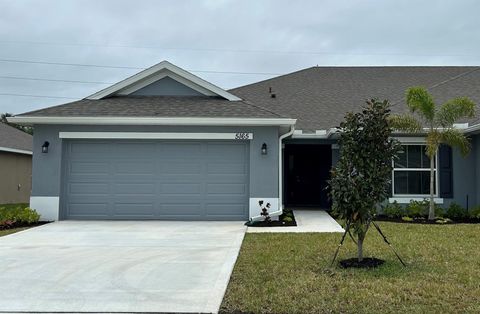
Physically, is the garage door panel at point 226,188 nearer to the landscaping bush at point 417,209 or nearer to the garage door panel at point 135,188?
the garage door panel at point 135,188

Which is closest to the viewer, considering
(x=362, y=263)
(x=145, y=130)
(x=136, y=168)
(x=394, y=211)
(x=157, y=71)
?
(x=362, y=263)

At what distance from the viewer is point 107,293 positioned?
550cm

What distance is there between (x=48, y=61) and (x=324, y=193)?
23.0 metres

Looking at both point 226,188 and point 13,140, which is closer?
point 226,188

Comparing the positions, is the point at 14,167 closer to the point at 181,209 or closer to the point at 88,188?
the point at 88,188

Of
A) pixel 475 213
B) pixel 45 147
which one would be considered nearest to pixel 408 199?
pixel 475 213

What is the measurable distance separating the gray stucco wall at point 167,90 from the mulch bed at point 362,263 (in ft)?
28.0

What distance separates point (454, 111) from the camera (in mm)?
12109

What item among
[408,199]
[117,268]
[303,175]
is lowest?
[117,268]

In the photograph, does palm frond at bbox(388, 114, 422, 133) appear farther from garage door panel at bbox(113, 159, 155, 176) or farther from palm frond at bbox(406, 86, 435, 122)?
garage door panel at bbox(113, 159, 155, 176)

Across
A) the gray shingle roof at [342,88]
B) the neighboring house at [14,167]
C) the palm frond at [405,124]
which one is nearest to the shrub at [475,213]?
the palm frond at [405,124]

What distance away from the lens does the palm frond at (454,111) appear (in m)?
12.0

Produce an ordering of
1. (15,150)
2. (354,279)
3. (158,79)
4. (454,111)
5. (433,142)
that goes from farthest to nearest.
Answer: (15,150), (158,79), (433,142), (454,111), (354,279)

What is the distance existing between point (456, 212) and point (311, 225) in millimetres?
4713
